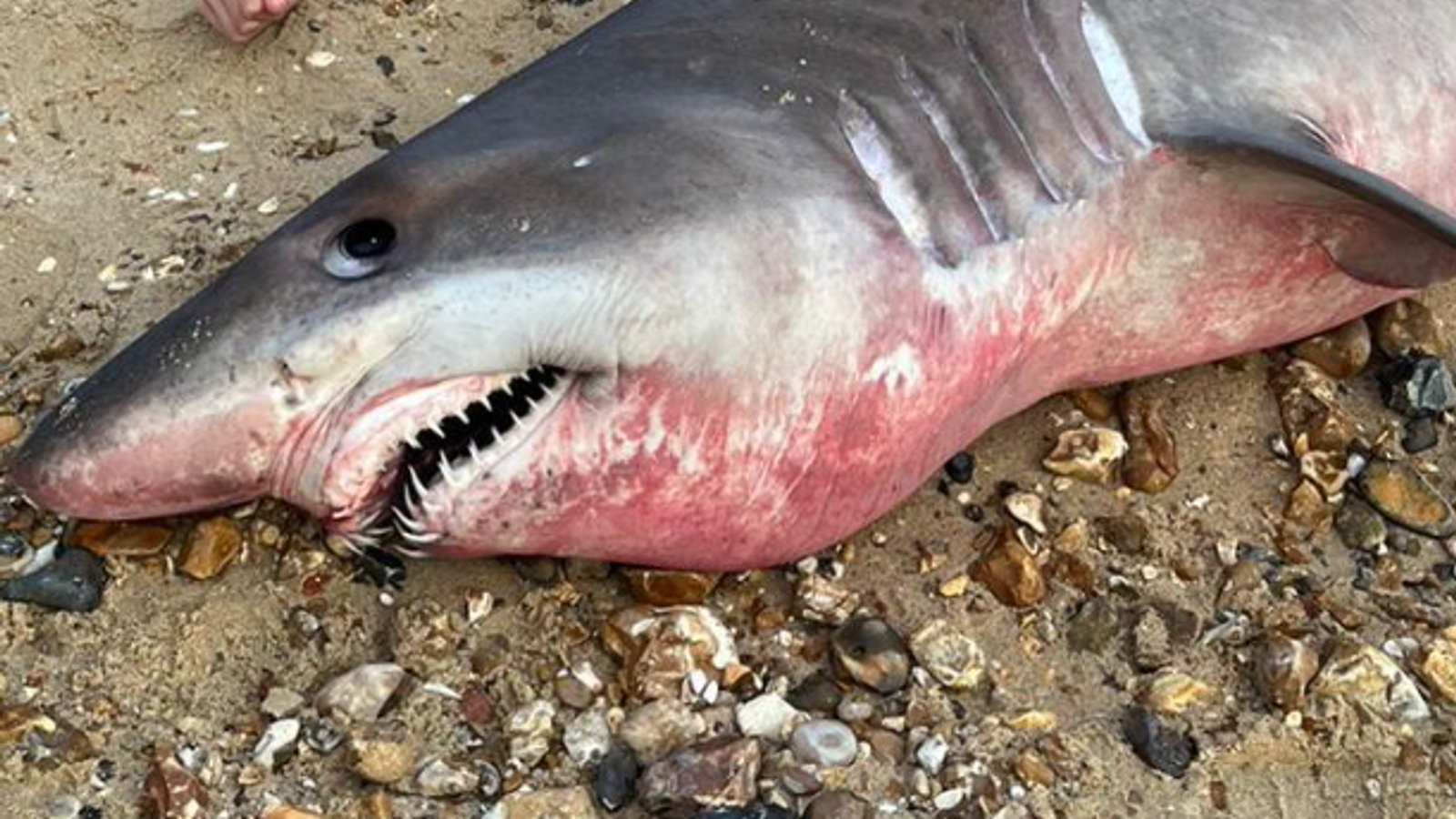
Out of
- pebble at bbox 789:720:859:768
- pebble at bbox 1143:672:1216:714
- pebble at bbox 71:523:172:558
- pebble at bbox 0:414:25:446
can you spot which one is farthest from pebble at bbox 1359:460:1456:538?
pebble at bbox 0:414:25:446

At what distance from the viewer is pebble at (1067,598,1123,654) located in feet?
7.35

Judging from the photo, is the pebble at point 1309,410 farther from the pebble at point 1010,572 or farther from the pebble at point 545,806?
the pebble at point 545,806

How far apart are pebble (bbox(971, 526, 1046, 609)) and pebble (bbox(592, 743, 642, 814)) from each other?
54 cm

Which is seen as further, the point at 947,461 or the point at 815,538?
the point at 947,461

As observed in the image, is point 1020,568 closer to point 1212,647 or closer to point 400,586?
point 1212,647

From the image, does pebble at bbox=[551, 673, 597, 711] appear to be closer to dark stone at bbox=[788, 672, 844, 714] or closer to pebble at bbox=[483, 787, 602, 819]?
pebble at bbox=[483, 787, 602, 819]

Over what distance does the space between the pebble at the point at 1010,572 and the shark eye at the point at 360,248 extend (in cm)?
89

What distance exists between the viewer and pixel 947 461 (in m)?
2.38

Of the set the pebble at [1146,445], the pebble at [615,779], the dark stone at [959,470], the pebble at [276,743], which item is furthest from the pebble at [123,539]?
the pebble at [1146,445]

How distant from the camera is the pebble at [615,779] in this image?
2.03 m

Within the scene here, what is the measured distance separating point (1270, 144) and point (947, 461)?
585 mm

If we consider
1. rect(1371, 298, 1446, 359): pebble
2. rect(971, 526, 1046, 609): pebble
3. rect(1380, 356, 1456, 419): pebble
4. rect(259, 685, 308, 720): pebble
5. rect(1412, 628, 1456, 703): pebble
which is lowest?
rect(1412, 628, 1456, 703): pebble

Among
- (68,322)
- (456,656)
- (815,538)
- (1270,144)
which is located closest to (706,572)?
(815,538)

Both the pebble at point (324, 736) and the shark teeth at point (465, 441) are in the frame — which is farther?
the pebble at point (324, 736)
